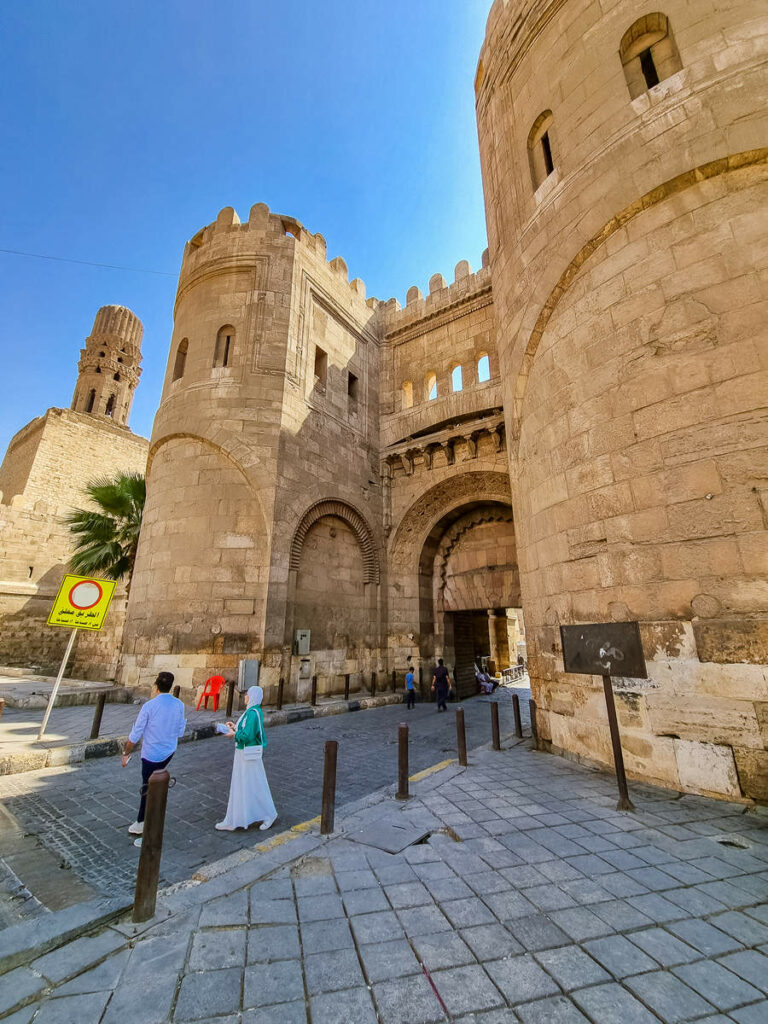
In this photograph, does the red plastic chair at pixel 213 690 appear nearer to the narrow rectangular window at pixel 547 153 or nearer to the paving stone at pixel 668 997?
the paving stone at pixel 668 997

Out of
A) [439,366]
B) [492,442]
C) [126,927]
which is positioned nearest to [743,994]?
[126,927]

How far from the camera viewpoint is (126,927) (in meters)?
2.32

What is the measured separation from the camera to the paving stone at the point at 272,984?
187 centimetres

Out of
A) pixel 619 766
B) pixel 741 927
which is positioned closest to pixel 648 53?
pixel 619 766

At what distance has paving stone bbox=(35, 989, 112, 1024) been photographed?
1.74 metres

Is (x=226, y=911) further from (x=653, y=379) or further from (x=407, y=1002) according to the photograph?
(x=653, y=379)

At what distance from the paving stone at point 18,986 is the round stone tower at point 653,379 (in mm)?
5099

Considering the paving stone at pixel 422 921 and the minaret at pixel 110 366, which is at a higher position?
the minaret at pixel 110 366

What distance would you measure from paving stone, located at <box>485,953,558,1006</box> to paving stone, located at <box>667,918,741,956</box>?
0.83 meters

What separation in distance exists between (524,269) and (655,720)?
6842 millimetres

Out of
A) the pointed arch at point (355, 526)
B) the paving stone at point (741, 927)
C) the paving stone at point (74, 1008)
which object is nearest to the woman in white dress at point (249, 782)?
the paving stone at point (74, 1008)

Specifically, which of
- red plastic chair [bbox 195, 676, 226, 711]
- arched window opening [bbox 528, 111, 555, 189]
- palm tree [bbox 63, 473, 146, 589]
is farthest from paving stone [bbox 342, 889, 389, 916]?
palm tree [bbox 63, 473, 146, 589]

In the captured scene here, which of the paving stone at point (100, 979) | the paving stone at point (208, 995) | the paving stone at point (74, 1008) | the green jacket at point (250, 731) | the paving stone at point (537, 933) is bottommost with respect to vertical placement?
the paving stone at point (537, 933)

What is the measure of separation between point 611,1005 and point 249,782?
3.06 m
